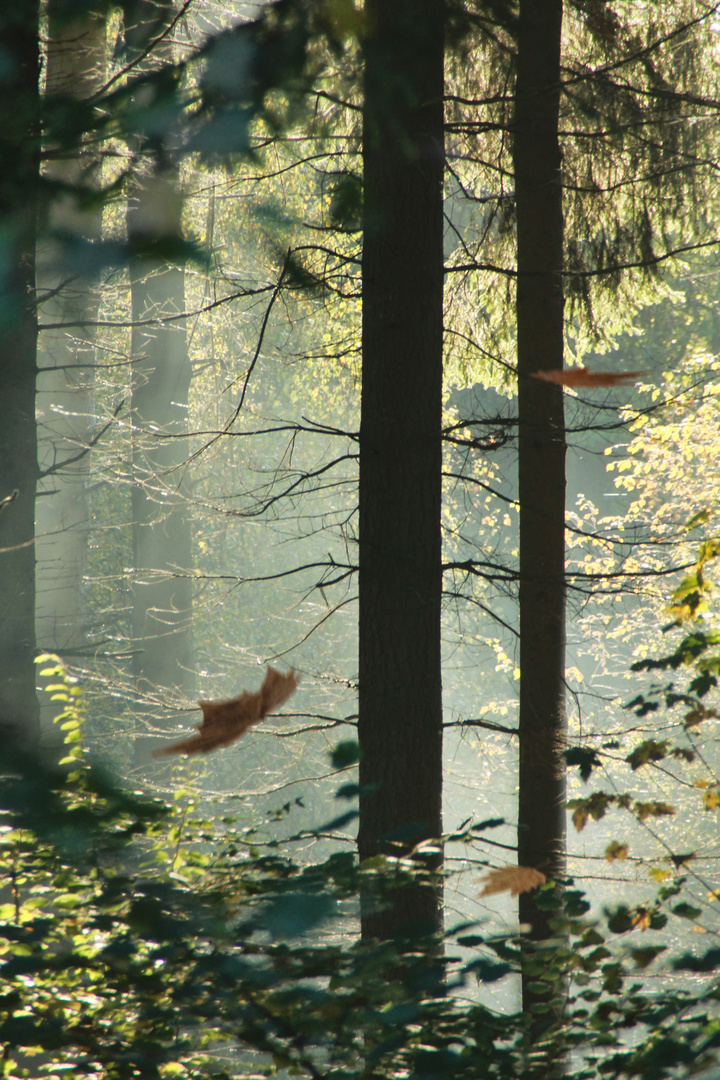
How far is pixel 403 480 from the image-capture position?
3.78m

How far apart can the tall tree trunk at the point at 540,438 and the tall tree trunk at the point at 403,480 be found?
90 centimetres

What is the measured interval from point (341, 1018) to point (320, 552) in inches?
777

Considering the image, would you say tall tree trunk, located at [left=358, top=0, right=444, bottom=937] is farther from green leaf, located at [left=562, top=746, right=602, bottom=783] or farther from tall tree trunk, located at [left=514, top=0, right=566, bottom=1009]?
green leaf, located at [left=562, top=746, right=602, bottom=783]

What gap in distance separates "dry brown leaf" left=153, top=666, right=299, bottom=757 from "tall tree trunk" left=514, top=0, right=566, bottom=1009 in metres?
1.48

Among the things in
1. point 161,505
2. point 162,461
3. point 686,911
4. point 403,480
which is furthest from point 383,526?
point 162,461

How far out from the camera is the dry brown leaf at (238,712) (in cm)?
325

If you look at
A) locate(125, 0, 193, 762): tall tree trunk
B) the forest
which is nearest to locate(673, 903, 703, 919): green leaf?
the forest

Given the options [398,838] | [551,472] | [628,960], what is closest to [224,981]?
[398,838]

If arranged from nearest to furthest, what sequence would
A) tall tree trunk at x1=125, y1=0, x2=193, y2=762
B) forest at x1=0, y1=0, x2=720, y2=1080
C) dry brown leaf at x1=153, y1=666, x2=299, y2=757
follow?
forest at x1=0, y1=0, x2=720, y2=1080, dry brown leaf at x1=153, y1=666, x2=299, y2=757, tall tree trunk at x1=125, y1=0, x2=193, y2=762

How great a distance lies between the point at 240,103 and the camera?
2426 millimetres

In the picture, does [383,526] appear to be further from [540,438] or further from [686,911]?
[686,911]

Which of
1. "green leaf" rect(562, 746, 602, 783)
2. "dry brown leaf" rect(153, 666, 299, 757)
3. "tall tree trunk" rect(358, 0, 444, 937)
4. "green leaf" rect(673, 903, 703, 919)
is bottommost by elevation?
"green leaf" rect(673, 903, 703, 919)

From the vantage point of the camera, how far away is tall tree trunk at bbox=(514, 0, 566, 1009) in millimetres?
4500

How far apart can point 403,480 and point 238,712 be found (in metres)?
1.53
